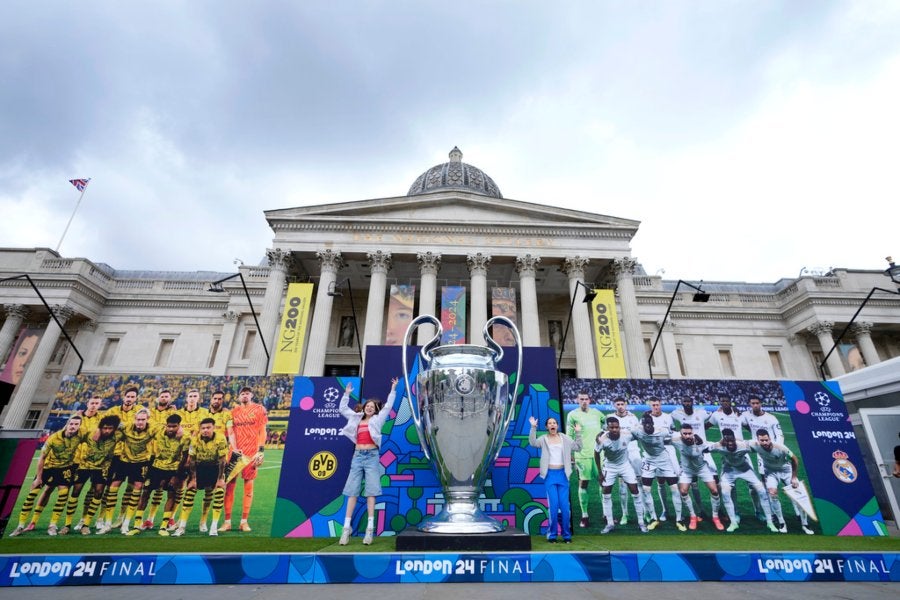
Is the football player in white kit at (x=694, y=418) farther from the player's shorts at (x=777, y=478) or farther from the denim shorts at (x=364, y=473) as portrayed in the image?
the denim shorts at (x=364, y=473)

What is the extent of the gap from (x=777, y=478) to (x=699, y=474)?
1.39 m

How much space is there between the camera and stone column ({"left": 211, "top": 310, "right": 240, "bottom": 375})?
84.5 feet

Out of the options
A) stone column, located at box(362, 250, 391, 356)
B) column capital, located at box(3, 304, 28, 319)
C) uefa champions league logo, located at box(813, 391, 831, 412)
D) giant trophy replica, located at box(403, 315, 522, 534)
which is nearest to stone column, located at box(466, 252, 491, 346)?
stone column, located at box(362, 250, 391, 356)

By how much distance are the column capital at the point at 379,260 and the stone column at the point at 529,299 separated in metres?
6.62

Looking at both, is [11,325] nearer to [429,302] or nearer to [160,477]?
[429,302]

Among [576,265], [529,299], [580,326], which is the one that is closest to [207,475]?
[529,299]

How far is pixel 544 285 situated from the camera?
973 inches

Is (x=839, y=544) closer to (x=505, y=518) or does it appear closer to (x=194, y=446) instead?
(x=505, y=518)

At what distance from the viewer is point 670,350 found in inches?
1088

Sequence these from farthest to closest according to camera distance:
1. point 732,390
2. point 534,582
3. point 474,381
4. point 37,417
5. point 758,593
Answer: point 37,417
point 732,390
point 474,381
point 534,582
point 758,593

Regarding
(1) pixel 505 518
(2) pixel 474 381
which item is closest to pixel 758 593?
(2) pixel 474 381

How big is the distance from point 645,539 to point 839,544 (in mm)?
2768

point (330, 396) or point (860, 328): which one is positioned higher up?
point (860, 328)

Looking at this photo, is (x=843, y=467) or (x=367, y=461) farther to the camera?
(x=843, y=467)
